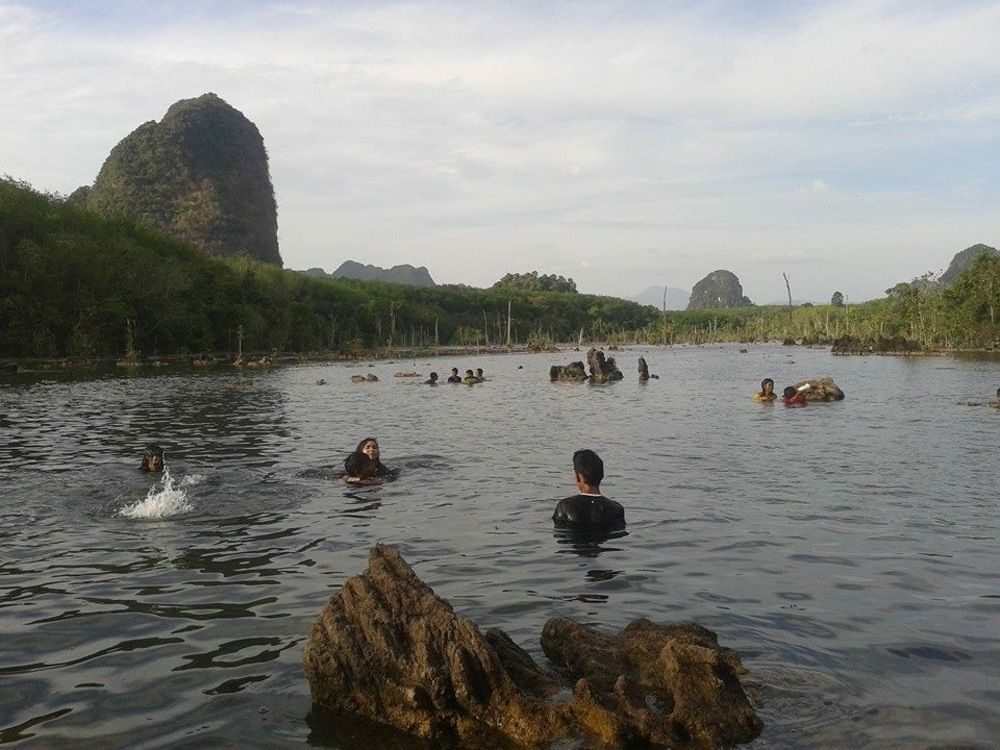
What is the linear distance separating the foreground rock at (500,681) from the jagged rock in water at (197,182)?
146 m

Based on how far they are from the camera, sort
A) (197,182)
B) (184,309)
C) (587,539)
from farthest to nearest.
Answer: (197,182) → (184,309) → (587,539)

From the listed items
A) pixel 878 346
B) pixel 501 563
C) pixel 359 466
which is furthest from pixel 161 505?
pixel 878 346

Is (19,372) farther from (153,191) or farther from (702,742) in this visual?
(153,191)

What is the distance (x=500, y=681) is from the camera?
600cm

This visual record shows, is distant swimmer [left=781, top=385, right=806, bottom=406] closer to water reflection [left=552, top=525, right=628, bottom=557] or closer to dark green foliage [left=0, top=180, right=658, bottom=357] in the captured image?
water reflection [left=552, top=525, right=628, bottom=557]

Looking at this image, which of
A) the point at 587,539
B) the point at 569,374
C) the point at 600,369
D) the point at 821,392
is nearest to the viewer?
the point at 587,539

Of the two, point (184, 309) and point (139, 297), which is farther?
point (184, 309)

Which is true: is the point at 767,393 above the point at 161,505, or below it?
above

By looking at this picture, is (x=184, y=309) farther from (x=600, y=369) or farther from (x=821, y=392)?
(x=821, y=392)

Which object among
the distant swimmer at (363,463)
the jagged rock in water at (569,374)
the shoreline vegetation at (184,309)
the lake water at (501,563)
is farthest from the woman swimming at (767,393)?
the shoreline vegetation at (184,309)

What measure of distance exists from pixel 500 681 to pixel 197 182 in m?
162

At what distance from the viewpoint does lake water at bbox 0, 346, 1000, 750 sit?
6484mm

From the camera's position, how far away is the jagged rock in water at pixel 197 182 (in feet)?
488

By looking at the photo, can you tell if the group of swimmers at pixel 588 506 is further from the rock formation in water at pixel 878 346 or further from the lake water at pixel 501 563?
the rock formation in water at pixel 878 346
